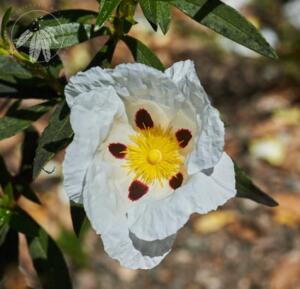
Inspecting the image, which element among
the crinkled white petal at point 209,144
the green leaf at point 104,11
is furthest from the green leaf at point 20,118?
the crinkled white petal at point 209,144

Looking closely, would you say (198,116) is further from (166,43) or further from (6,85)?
(166,43)

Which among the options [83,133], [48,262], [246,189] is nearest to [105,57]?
[83,133]

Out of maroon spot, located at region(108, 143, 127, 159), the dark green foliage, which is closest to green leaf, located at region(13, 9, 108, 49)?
the dark green foliage

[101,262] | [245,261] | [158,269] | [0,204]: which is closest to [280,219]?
[245,261]

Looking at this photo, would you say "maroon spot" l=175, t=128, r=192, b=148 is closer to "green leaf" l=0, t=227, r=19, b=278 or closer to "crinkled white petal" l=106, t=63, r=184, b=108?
"crinkled white petal" l=106, t=63, r=184, b=108

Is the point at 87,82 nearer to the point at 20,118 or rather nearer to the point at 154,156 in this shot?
the point at 154,156
